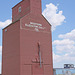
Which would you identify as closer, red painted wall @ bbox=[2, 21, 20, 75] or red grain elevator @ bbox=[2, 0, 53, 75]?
red grain elevator @ bbox=[2, 0, 53, 75]

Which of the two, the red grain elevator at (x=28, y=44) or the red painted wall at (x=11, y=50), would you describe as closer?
the red grain elevator at (x=28, y=44)

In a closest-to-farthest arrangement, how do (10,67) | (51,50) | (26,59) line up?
(26,59), (10,67), (51,50)

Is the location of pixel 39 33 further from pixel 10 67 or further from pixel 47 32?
pixel 10 67

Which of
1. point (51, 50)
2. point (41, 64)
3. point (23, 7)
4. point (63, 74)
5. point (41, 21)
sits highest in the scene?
point (23, 7)

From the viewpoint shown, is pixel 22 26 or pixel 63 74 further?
pixel 63 74

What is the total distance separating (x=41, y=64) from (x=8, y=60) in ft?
20.0

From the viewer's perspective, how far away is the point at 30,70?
29.0 metres

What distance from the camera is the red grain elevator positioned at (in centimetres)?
2891

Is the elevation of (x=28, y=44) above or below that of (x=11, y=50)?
above

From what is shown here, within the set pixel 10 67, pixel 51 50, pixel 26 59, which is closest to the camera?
pixel 26 59

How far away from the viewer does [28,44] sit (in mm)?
29656

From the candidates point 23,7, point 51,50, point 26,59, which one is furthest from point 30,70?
point 23,7

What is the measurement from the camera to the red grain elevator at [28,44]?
2891cm

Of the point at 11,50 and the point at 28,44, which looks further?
the point at 11,50
